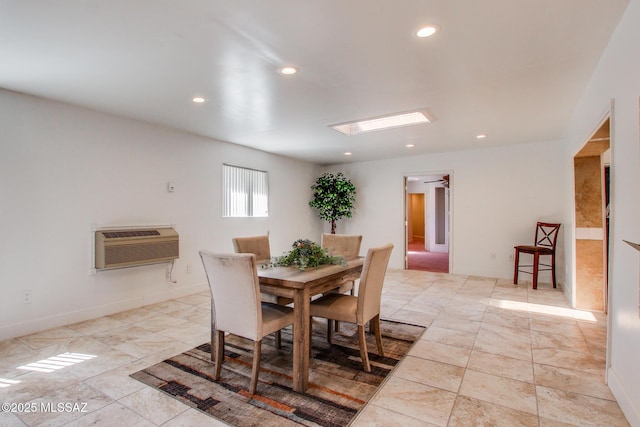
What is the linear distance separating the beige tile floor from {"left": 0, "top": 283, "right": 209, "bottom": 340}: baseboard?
10 centimetres

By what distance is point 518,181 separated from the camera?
559cm

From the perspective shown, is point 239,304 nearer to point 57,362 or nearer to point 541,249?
point 57,362

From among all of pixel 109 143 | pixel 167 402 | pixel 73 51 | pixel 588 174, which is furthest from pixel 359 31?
pixel 588 174

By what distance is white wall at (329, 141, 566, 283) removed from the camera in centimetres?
539

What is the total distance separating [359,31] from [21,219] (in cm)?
358

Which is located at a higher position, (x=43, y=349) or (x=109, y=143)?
(x=109, y=143)

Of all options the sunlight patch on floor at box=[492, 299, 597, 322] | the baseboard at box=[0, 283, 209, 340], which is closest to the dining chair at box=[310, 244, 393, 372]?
the sunlight patch on floor at box=[492, 299, 597, 322]

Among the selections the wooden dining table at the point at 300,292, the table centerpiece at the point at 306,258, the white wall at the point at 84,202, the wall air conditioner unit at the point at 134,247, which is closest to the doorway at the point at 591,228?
the table centerpiece at the point at 306,258

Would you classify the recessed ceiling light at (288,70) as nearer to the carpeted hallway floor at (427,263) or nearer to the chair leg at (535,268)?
the chair leg at (535,268)

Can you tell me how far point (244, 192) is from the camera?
571 cm

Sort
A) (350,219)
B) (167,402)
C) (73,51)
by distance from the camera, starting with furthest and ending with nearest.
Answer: (350,219) → (73,51) → (167,402)

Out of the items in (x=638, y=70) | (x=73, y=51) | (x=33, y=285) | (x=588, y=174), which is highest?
(x=73, y=51)

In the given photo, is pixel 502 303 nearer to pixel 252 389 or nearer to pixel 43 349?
pixel 252 389

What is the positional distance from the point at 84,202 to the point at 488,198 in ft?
20.2
